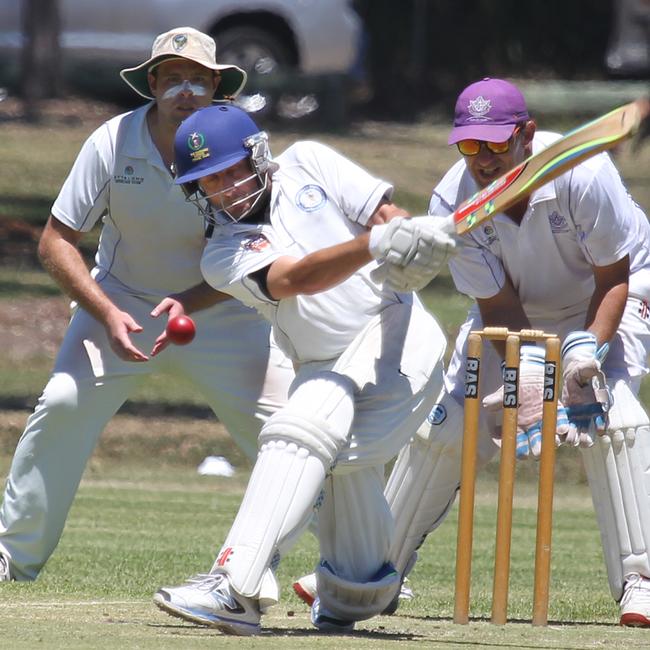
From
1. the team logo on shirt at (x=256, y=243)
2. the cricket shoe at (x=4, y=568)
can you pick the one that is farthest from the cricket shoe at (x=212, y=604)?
the cricket shoe at (x=4, y=568)

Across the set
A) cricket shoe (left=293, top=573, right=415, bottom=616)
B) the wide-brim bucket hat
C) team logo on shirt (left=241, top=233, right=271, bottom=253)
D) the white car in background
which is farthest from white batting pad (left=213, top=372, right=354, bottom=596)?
the white car in background

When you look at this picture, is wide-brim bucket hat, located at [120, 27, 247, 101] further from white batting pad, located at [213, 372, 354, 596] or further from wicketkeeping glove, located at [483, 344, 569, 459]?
white batting pad, located at [213, 372, 354, 596]

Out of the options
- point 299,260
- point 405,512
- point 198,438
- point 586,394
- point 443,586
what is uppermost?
point 299,260

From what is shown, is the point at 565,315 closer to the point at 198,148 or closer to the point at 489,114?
the point at 489,114

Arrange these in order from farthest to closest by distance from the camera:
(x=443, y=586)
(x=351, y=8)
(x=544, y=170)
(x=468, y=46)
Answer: (x=468, y=46), (x=351, y=8), (x=443, y=586), (x=544, y=170)

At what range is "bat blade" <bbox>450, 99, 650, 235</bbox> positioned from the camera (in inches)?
182

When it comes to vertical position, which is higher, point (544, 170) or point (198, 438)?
point (544, 170)

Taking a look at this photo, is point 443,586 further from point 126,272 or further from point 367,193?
point 367,193

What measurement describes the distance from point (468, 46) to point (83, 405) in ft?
50.5

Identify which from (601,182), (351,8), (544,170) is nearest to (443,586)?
(601,182)

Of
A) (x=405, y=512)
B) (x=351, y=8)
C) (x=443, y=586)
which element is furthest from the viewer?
(x=351, y=8)

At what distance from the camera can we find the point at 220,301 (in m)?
6.09

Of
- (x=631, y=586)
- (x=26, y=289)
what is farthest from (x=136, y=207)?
(x=26, y=289)

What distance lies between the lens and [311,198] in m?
5.08
